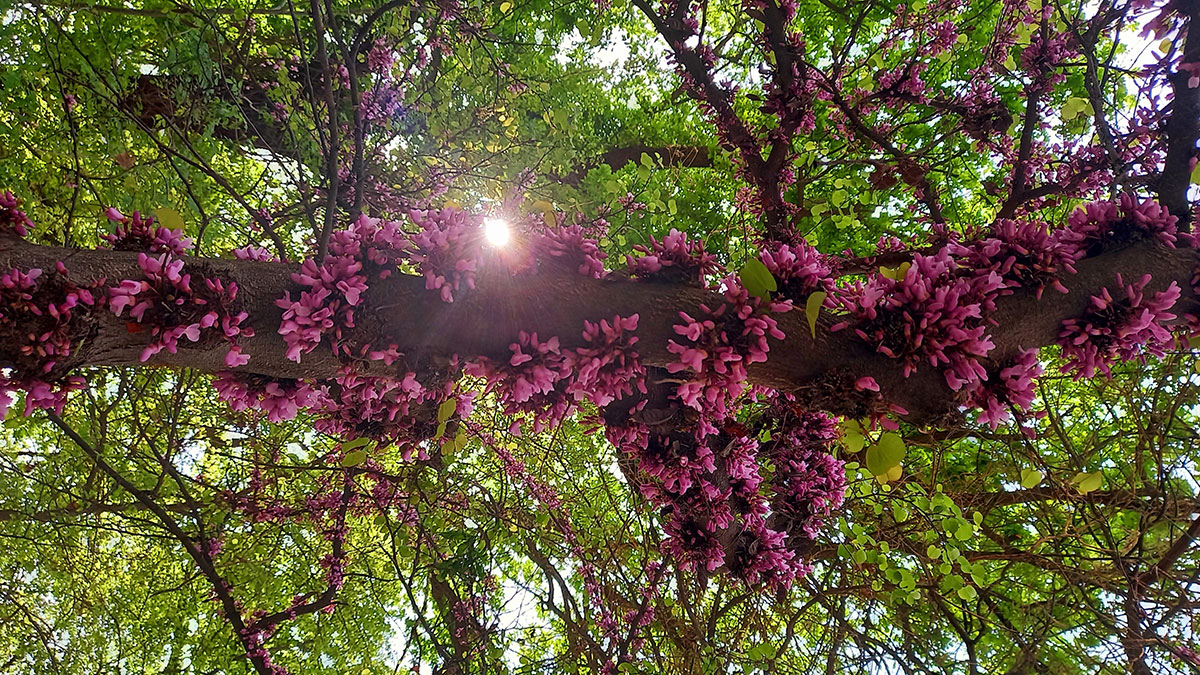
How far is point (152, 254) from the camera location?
194cm

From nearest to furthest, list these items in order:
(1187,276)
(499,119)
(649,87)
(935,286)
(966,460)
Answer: (935,286) < (1187,276) < (499,119) < (966,460) < (649,87)

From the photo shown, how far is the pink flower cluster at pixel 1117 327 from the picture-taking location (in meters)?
2.10

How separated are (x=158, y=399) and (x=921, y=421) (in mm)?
5648

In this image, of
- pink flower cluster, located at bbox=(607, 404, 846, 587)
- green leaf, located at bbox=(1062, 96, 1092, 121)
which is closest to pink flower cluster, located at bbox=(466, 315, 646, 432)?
pink flower cluster, located at bbox=(607, 404, 846, 587)

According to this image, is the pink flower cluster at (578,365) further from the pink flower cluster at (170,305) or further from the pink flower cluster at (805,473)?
the pink flower cluster at (805,473)

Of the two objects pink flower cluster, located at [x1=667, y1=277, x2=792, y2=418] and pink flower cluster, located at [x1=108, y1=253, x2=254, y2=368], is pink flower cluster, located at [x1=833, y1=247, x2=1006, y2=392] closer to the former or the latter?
pink flower cluster, located at [x1=667, y1=277, x2=792, y2=418]

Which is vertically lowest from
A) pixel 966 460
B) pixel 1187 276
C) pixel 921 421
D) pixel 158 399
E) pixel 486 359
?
pixel 921 421

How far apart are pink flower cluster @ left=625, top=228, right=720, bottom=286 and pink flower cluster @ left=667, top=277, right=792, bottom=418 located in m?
0.20

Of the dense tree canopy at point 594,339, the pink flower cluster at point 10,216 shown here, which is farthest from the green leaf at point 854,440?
the pink flower cluster at point 10,216

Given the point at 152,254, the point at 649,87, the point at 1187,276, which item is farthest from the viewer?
the point at 649,87

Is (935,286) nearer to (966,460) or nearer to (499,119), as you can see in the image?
(499,119)

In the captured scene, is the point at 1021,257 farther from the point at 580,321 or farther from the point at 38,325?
the point at 38,325

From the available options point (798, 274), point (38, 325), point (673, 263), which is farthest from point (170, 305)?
point (798, 274)

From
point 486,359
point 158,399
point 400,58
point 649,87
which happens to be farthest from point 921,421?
point 649,87
